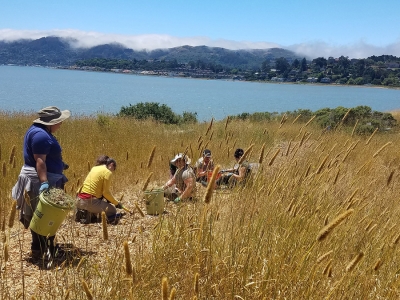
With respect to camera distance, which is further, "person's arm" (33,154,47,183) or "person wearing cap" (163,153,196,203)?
"person wearing cap" (163,153,196,203)

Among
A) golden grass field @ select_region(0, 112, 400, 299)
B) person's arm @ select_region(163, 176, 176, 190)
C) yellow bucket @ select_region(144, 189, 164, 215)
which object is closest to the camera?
golden grass field @ select_region(0, 112, 400, 299)

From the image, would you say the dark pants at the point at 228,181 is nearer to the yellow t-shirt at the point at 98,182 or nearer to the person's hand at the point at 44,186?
the yellow t-shirt at the point at 98,182

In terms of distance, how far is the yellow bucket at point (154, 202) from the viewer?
5898 millimetres

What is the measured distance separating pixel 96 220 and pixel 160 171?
9.00 feet

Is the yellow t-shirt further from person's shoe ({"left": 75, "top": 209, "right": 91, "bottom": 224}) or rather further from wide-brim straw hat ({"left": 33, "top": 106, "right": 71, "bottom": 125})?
wide-brim straw hat ({"left": 33, "top": 106, "right": 71, "bottom": 125})

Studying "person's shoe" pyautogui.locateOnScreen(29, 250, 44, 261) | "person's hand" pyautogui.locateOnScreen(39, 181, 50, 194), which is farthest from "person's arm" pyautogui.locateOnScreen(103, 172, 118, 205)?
"person's shoe" pyautogui.locateOnScreen(29, 250, 44, 261)

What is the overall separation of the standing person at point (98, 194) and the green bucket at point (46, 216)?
4.90 ft

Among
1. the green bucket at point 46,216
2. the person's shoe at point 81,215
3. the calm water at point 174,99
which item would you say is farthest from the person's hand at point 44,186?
the calm water at point 174,99

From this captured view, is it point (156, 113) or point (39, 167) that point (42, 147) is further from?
point (156, 113)

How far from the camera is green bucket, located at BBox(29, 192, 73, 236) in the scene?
4.00 metres

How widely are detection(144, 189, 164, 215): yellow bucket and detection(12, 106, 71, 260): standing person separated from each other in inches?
57.8

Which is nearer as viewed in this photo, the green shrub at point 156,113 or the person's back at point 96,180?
the person's back at point 96,180

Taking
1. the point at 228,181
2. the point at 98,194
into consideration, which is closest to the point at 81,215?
the point at 98,194

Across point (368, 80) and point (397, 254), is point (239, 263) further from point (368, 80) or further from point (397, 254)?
point (368, 80)
